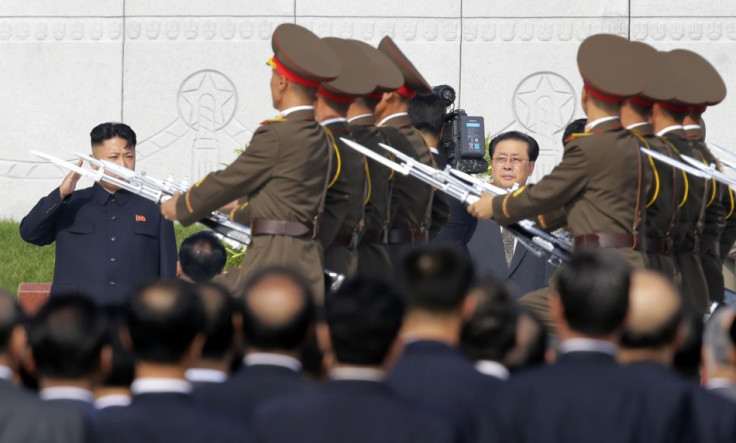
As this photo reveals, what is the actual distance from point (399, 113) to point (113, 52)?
7.73m

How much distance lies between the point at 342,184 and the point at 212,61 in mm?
8237

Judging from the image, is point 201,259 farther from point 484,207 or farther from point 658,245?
point 658,245

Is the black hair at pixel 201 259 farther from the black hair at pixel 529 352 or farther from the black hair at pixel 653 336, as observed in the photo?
the black hair at pixel 653 336

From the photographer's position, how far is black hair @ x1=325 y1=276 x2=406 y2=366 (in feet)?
11.4

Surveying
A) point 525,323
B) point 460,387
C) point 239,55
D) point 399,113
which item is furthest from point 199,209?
point 239,55

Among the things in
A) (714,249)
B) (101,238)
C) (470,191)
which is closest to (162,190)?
(101,238)

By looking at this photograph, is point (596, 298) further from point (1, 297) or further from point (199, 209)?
point (199, 209)

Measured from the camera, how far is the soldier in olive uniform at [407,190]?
745 centimetres

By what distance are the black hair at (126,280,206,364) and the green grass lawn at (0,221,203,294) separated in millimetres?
8311

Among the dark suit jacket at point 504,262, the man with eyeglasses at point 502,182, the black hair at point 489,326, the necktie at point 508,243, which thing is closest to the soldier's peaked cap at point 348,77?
the dark suit jacket at point 504,262

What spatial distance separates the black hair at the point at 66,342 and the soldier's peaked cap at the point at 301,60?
2.99 metres

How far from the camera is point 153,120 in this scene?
14.8 meters

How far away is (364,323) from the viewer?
3.52 meters

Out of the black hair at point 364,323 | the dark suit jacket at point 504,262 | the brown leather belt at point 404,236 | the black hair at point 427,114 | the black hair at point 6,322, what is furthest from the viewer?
the black hair at point 427,114
